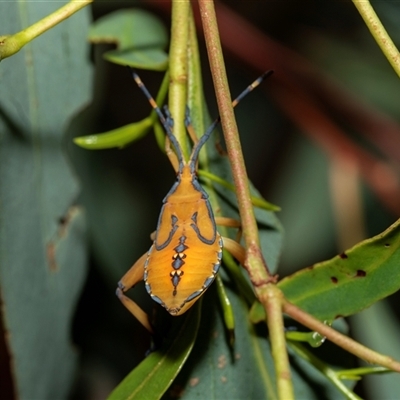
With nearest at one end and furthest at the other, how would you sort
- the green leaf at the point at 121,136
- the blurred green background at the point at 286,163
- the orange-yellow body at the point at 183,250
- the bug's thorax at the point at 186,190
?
the orange-yellow body at the point at 183,250 < the bug's thorax at the point at 186,190 < the green leaf at the point at 121,136 < the blurred green background at the point at 286,163

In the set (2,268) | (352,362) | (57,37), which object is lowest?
(352,362)

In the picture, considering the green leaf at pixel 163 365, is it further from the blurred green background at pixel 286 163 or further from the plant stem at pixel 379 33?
the blurred green background at pixel 286 163

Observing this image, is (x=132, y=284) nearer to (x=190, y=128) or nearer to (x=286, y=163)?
(x=190, y=128)

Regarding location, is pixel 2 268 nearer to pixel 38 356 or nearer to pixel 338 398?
pixel 38 356

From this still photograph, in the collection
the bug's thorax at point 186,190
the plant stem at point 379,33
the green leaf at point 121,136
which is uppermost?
the plant stem at point 379,33

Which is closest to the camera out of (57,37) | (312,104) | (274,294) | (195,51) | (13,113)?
(274,294)

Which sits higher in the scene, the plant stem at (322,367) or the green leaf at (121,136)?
the green leaf at (121,136)

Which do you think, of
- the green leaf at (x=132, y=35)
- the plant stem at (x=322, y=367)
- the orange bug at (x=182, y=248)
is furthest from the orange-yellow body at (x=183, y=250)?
the green leaf at (x=132, y=35)

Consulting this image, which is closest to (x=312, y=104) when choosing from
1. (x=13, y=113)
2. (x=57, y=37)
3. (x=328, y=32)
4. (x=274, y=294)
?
(x=328, y=32)

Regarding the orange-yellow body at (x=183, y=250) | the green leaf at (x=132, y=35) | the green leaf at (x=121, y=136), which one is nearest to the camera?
the orange-yellow body at (x=183, y=250)
